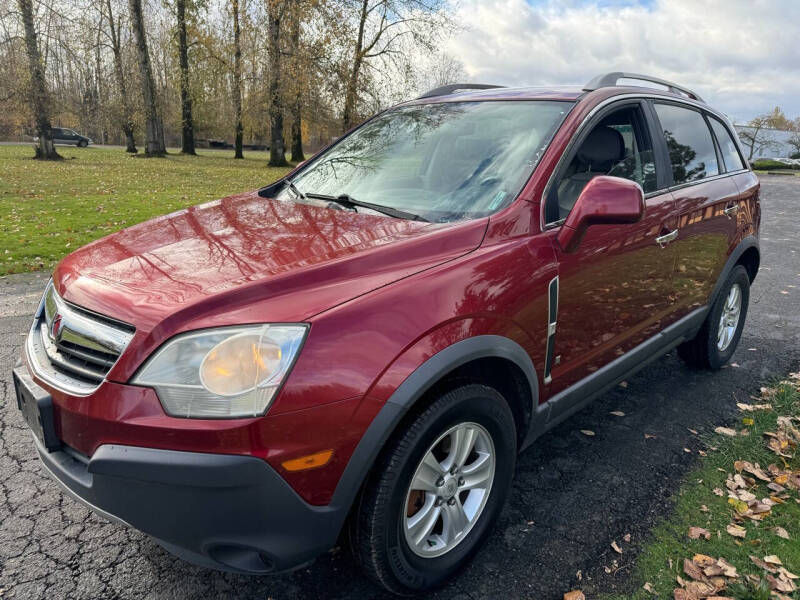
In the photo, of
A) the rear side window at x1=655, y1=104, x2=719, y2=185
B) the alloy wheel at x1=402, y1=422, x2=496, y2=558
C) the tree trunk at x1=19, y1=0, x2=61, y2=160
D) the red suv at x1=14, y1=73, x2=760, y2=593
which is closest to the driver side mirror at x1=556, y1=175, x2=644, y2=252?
the red suv at x1=14, y1=73, x2=760, y2=593

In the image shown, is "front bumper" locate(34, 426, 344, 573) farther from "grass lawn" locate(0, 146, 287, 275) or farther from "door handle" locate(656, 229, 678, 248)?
"grass lawn" locate(0, 146, 287, 275)

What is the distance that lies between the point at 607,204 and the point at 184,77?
32.1m

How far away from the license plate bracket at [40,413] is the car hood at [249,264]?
0.33m

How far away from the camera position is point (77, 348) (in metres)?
2.05

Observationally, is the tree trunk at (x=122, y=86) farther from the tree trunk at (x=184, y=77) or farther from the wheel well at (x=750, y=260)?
the wheel well at (x=750, y=260)

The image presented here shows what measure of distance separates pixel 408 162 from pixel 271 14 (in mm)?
24516

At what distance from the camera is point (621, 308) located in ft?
10.0

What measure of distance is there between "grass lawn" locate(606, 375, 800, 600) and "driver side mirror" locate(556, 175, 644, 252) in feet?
4.64

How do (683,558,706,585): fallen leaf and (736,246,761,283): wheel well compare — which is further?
(736,246,761,283): wheel well

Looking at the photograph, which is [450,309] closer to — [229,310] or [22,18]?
[229,310]

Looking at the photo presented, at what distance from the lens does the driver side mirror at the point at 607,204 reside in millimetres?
2477

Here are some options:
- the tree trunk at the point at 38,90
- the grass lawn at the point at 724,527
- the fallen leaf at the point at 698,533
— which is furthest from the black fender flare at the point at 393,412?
the tree trunk at the point at 38,90

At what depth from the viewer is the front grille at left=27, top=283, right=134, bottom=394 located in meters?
1.92

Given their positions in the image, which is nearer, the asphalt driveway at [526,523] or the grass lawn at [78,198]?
the asphalt driveway at [526,523]
